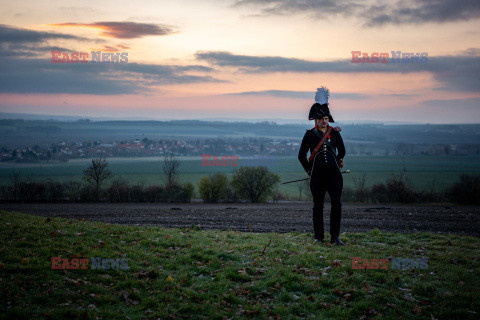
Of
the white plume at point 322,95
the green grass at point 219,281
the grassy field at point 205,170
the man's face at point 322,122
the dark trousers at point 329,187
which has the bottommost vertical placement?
the grassy field at point 205,170

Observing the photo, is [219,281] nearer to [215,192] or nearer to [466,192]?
[215,192]

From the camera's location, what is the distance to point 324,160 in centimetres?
971

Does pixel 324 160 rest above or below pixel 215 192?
above

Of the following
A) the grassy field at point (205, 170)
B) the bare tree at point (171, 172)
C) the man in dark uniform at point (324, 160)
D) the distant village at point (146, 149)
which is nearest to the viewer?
the man in dark uniform at point (324, 160)

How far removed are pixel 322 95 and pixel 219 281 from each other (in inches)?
235

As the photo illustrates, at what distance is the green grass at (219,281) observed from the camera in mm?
5934

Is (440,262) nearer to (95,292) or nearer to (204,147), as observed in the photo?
(95,292)

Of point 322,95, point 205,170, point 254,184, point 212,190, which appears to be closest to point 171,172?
point 212,190

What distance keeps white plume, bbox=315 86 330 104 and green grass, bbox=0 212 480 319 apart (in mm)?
4174

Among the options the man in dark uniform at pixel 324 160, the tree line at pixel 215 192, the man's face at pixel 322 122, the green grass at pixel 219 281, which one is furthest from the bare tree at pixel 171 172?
the man's face at pixel 322 122

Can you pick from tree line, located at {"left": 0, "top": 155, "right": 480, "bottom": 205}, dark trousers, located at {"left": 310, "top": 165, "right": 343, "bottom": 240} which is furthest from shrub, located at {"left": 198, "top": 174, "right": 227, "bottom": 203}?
dark trousers, located at {"left": 310, "top": 165, "right": 343, "bottom": 240}

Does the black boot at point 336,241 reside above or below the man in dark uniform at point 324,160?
below

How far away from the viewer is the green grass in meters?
5.93

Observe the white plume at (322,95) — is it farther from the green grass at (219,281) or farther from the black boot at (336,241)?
the green grass at (219,281)
